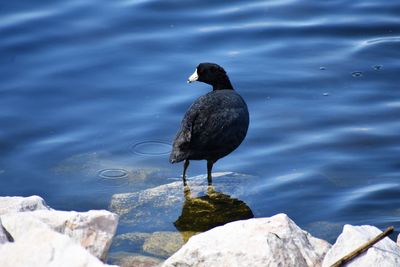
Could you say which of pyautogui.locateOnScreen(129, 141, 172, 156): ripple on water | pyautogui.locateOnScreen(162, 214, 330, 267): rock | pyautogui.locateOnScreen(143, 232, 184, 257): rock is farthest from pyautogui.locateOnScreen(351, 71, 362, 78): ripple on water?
pyautogui.locateOnScreen(162, 214, 330, 267): rock

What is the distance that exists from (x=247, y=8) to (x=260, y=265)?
9035mm

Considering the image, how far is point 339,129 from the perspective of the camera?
35.0 ft

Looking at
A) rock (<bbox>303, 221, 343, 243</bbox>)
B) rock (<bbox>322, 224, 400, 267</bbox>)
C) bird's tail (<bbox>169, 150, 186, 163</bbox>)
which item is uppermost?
rock (<bbox>322, 224, 400, 267</bbox>)

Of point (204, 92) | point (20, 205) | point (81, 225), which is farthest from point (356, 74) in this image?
point (81, 225)

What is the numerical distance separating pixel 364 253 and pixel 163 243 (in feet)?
7.82

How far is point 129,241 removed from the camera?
779 centimetres

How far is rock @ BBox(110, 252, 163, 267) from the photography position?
6.95 metres

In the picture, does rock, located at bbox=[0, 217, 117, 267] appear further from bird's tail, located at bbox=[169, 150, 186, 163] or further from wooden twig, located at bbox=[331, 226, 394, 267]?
bird's tail, located at bbox=[169, 150, 186, 163]

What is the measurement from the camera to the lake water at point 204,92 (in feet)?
30.7

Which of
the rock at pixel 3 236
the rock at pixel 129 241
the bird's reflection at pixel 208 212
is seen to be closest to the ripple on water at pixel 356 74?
the bird's reflection at pixel 208 212

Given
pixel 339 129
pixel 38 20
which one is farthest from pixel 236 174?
pixel 38 20

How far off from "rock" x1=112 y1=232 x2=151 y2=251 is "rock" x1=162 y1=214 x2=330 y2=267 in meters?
1.80

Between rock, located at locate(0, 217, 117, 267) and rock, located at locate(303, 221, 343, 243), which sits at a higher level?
rock, located at locate(0, 217, 117, 267)

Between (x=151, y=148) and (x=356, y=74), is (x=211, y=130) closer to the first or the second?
(x=151, y=148)
